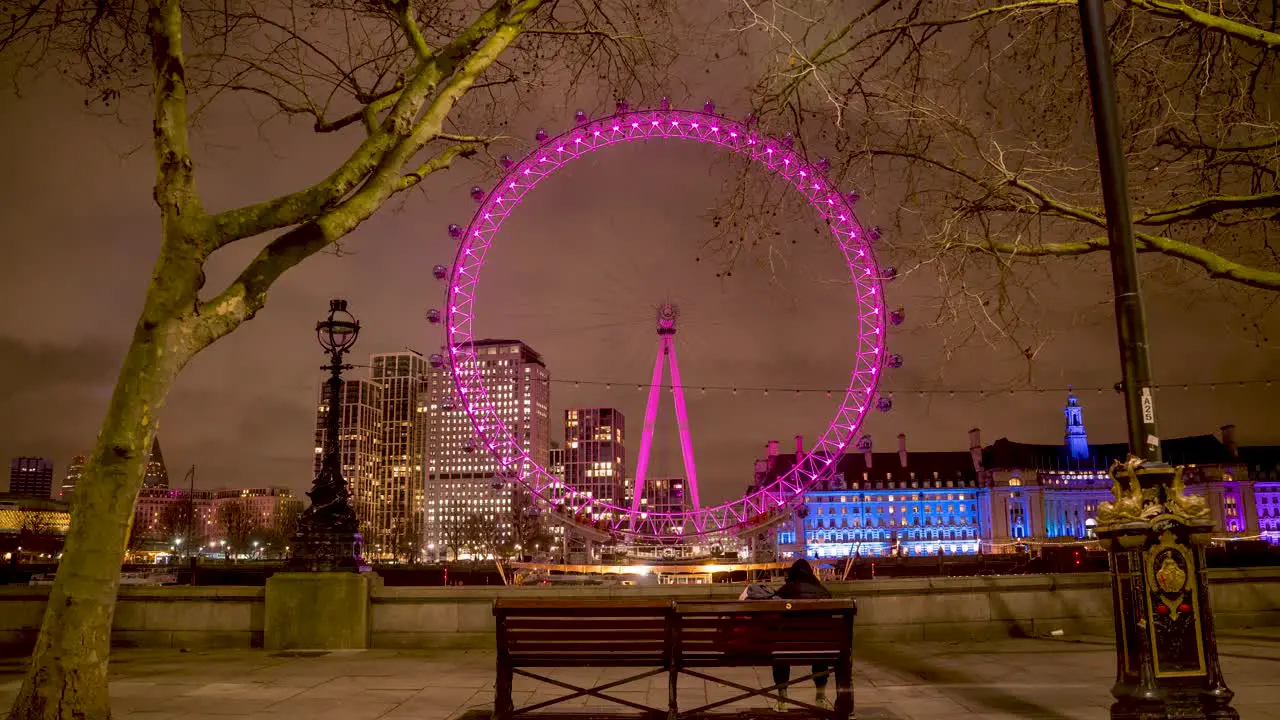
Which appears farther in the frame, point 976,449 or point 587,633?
point 976,449

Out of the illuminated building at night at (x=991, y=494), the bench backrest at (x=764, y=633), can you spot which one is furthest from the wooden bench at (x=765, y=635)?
the illuminated building at night at (x=991, y=494)

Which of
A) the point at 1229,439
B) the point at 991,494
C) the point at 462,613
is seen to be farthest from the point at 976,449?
the point at 462,613

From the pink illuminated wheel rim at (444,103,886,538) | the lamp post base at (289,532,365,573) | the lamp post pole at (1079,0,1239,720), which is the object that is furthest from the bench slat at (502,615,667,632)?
the pink illuminated wheel rim at (444,103,886,538)

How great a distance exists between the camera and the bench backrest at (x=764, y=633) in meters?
7.45

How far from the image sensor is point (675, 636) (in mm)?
7477

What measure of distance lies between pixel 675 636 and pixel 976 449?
160 meters

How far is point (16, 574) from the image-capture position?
41.7 meters

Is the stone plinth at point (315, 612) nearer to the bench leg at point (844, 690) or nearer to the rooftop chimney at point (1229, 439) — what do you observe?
the bench leg at point (844, 690)

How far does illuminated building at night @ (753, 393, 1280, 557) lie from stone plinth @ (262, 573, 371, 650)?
5361 inches

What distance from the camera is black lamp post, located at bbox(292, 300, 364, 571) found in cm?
1363

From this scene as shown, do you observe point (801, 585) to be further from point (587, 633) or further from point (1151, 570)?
point (1151, 570)

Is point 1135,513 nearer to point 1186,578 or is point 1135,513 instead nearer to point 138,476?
point 1186,578

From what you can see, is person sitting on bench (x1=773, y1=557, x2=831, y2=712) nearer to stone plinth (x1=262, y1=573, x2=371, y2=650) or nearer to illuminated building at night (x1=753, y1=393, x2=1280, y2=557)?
stone plinth (x1=262, y1=573, x2=371, y2=650)

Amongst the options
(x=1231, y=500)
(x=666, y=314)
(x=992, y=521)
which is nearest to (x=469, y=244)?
(x=666, y=314)
